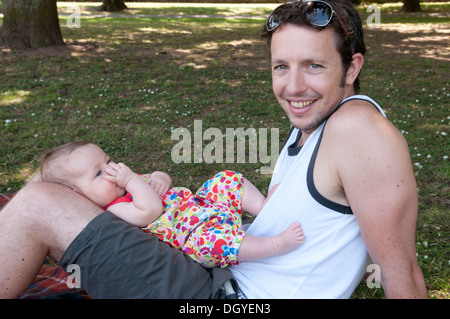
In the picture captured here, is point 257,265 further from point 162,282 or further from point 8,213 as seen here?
point 8,213

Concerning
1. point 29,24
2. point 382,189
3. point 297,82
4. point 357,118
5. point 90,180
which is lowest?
point 90,180

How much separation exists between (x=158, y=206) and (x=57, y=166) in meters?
0.62

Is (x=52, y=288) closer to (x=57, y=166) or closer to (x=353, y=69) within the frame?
(x=57, y=166)

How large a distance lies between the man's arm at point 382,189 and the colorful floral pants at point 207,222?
28.1 inches

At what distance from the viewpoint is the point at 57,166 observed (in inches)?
94.8

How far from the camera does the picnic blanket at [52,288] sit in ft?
8.35

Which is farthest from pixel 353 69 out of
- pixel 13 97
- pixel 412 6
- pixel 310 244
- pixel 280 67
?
pixel 412 6

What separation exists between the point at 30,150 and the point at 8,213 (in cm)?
370

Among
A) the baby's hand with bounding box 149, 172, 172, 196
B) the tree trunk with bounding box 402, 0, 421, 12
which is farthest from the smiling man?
the tree trunk with bounding box 402, 0, 421, 12

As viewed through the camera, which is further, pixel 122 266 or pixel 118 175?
pixel 118 175

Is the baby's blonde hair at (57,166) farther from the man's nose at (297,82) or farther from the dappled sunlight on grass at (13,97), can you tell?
the dappled sunlight on grass at (13,97)

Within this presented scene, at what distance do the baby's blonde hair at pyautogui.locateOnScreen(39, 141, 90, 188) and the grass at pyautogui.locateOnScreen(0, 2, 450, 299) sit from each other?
7.22 ft

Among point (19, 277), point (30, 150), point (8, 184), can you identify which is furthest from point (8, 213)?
point (30, 150)

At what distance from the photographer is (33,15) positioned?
1016 cm
